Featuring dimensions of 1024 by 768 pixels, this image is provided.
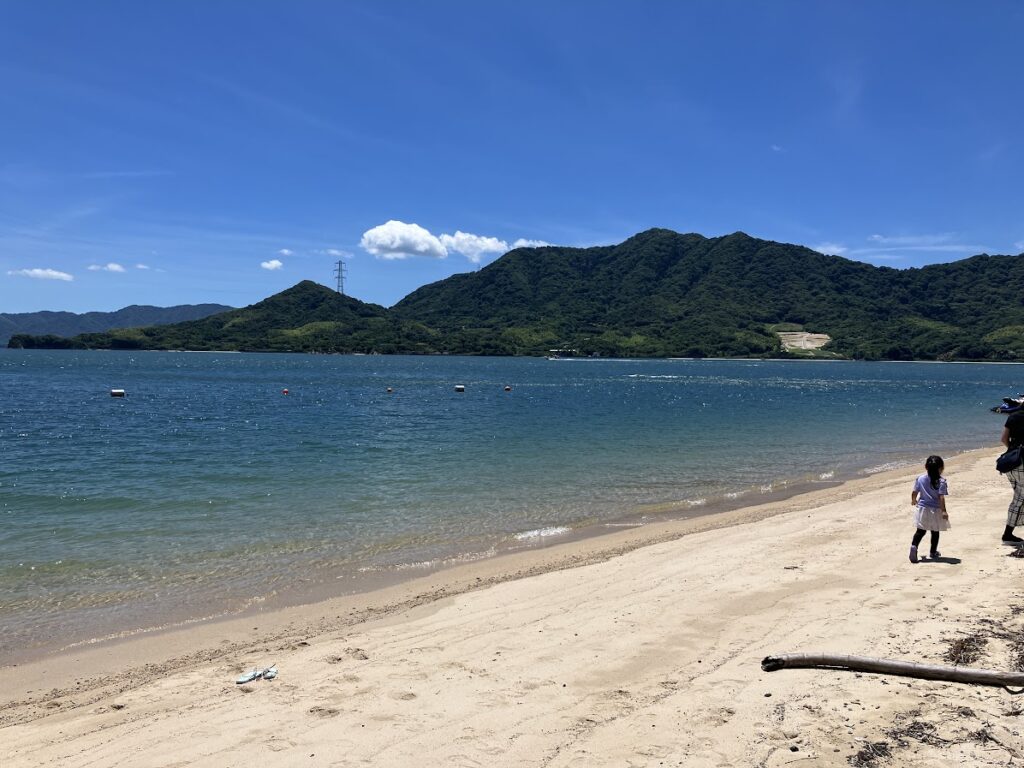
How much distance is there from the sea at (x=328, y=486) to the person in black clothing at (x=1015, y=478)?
28.1ft

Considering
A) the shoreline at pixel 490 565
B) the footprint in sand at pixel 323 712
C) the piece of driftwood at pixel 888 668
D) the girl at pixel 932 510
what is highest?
the girl at pixel 932 510

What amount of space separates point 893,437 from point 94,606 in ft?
137

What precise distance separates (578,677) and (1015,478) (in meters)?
9.90

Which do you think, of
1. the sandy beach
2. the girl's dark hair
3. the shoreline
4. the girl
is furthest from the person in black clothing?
the shoreline

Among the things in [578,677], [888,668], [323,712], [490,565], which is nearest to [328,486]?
[490,565]

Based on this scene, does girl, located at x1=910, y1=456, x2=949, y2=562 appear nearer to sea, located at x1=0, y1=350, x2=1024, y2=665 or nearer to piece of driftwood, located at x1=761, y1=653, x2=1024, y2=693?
piece of driftwood, located at x1=761, y1=653, x2=1024, y2=693

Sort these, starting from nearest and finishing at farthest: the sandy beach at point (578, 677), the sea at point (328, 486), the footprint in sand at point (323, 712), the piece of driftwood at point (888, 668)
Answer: the sandy beach at point (578, 677) < the piece of driftwood at point (888, 668) < the footprint in sand at point (323, 712) < the sea at point (328, 486)

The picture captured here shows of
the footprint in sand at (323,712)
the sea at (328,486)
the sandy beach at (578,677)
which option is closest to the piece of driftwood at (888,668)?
the sandy beach at (578,677)

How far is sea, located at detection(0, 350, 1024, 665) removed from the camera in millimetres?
13203

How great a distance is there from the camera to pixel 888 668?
23.0ft

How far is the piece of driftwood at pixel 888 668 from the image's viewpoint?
6590mm

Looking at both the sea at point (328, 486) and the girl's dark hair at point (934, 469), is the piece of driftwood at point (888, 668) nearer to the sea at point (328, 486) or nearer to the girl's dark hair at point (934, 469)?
the girl's dark hair at point (934, 469)

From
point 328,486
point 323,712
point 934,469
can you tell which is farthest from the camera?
point 328,486

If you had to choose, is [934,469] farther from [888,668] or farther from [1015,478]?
[888,668]
